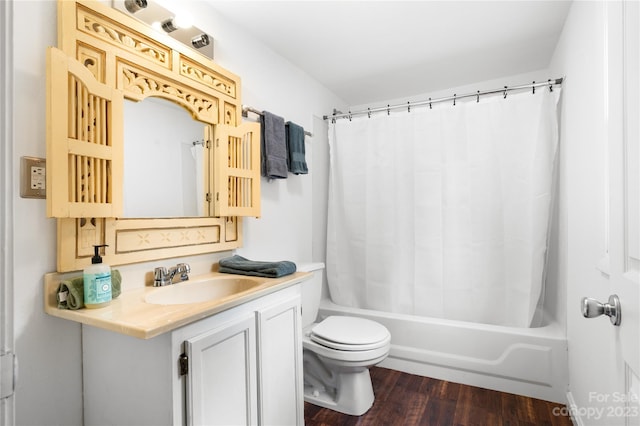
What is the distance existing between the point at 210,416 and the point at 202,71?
1.52 m

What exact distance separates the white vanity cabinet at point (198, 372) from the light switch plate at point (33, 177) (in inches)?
19.9

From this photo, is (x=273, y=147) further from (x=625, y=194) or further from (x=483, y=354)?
(x=483, y=354)

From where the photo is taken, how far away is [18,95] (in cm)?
103

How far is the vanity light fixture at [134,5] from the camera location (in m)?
1.31

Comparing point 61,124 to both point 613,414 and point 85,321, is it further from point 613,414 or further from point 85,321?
point 613,414

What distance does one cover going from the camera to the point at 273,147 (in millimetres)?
2051

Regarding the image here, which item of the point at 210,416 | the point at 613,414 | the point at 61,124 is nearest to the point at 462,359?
the point at 613,414

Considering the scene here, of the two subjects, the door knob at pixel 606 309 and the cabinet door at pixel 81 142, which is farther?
the cabinet door at pixel 81 142

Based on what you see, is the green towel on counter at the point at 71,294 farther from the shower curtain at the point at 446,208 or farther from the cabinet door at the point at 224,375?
the shower curtain at the point at 446,208

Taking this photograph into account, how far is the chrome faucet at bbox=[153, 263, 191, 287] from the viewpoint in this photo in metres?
1.38

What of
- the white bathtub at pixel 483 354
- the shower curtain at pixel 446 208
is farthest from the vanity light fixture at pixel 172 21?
the white bathtub at pixel 483 354

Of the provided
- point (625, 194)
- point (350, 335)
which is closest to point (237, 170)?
point (350, 335)

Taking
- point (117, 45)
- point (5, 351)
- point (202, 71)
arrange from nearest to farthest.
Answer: point (5, 351) → point (117, 45) → point (202, 71)

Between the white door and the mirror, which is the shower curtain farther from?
the white door
